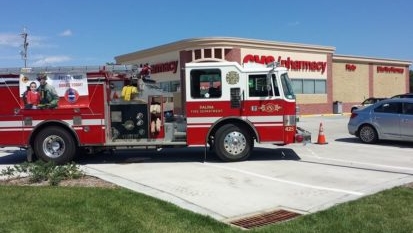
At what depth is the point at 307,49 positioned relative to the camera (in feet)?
136

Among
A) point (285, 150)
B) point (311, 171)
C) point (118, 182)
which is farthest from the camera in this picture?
point (285, 150)

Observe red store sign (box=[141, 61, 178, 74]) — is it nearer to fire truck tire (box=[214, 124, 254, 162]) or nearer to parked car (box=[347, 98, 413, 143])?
parked car (box=[347, 98, 413, 143])

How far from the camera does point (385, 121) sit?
1584 centimetres

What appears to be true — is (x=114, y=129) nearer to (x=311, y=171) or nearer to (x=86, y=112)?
(x=86, y=112)

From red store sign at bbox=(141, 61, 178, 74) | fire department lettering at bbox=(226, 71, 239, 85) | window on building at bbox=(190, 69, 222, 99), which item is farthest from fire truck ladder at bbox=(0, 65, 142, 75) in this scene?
red store sign at bbox=(141, 61, 178, 74)

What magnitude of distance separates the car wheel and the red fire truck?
4.97 metres

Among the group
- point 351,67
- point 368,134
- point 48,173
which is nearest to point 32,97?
point 48,173

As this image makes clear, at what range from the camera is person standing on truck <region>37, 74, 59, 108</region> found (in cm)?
1241

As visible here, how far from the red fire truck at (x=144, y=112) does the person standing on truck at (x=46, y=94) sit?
0.05 meters

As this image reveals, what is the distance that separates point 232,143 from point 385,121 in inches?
243

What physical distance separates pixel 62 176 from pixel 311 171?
533 cm

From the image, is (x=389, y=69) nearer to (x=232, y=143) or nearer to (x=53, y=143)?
(x=232, y=143)

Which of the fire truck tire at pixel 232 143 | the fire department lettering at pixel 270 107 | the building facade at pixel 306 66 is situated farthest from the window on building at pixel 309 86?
the fire truck tire at pixel 232 143

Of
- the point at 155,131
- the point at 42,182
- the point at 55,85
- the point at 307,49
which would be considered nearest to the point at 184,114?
the point at 155,131
